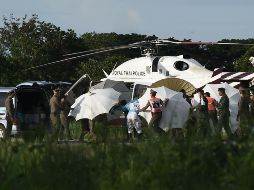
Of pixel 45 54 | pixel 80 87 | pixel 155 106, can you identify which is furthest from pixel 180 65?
pixel 45 54

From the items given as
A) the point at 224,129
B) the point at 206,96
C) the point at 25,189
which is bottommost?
the point at 25,189

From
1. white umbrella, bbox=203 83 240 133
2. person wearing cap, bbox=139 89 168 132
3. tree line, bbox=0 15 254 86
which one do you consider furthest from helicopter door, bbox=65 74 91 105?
tree line, bbox=0 15 254 86

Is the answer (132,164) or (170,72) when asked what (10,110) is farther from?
(132,164)

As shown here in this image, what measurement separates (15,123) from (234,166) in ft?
58.8

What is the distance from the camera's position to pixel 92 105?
26016mm

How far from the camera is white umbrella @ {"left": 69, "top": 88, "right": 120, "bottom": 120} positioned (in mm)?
25672

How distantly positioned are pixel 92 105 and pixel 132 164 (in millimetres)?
17631

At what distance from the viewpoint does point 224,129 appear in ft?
31.2

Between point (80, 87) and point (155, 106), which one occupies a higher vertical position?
point (80, 87)

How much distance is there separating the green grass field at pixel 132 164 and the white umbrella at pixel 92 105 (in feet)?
53.8

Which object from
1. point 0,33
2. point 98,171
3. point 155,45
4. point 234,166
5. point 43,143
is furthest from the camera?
point 0,33

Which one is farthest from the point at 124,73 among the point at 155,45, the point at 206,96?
the point at 206,96

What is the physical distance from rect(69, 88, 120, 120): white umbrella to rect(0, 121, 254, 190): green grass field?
645 inches

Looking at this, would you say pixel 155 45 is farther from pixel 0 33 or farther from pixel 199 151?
pixel 0 33
